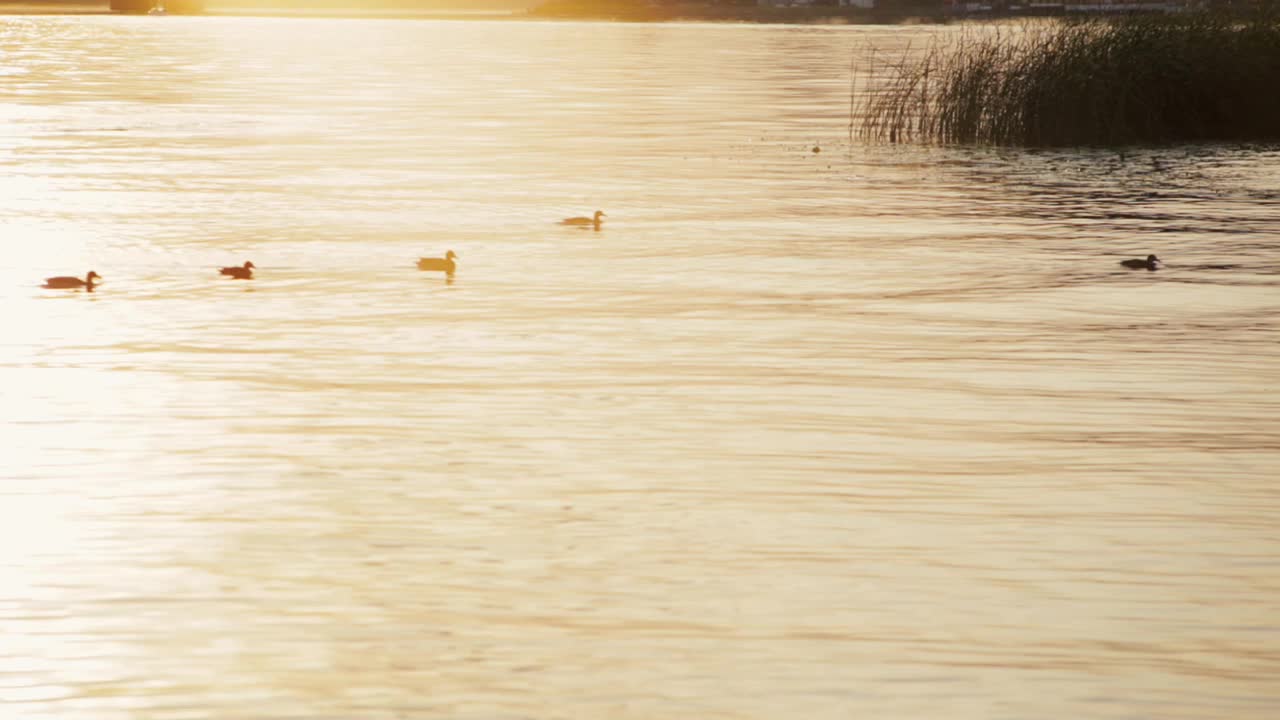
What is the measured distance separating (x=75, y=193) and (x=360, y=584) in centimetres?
2235

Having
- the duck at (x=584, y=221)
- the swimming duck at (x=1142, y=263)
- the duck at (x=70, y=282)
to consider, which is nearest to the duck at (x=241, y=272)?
the duck at (x=70, y=282)

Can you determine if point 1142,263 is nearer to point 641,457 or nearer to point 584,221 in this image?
point 584,221

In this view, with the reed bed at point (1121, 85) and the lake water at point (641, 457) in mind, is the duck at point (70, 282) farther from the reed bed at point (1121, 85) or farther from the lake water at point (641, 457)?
the reed bed at point (1121, 85)

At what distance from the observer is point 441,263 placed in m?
21.0

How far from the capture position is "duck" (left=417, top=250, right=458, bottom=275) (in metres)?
20.9

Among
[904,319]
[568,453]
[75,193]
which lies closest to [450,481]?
[568,453]

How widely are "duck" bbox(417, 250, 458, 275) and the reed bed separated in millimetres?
16544

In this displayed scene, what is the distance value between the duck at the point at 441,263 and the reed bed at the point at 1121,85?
16.5 metres

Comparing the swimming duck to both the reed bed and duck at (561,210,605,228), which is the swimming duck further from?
the reed bed

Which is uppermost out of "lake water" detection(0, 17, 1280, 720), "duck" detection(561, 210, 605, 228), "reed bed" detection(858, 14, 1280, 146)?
"reed bed" detection(858, 14, 1280, 146)

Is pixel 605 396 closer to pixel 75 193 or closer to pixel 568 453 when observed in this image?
pixel 568 453

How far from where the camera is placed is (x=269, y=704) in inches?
316

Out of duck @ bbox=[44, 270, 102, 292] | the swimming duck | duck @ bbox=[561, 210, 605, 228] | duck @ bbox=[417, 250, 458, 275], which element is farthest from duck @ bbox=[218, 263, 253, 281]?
the swimming duck

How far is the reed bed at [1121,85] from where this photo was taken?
35531 mm
